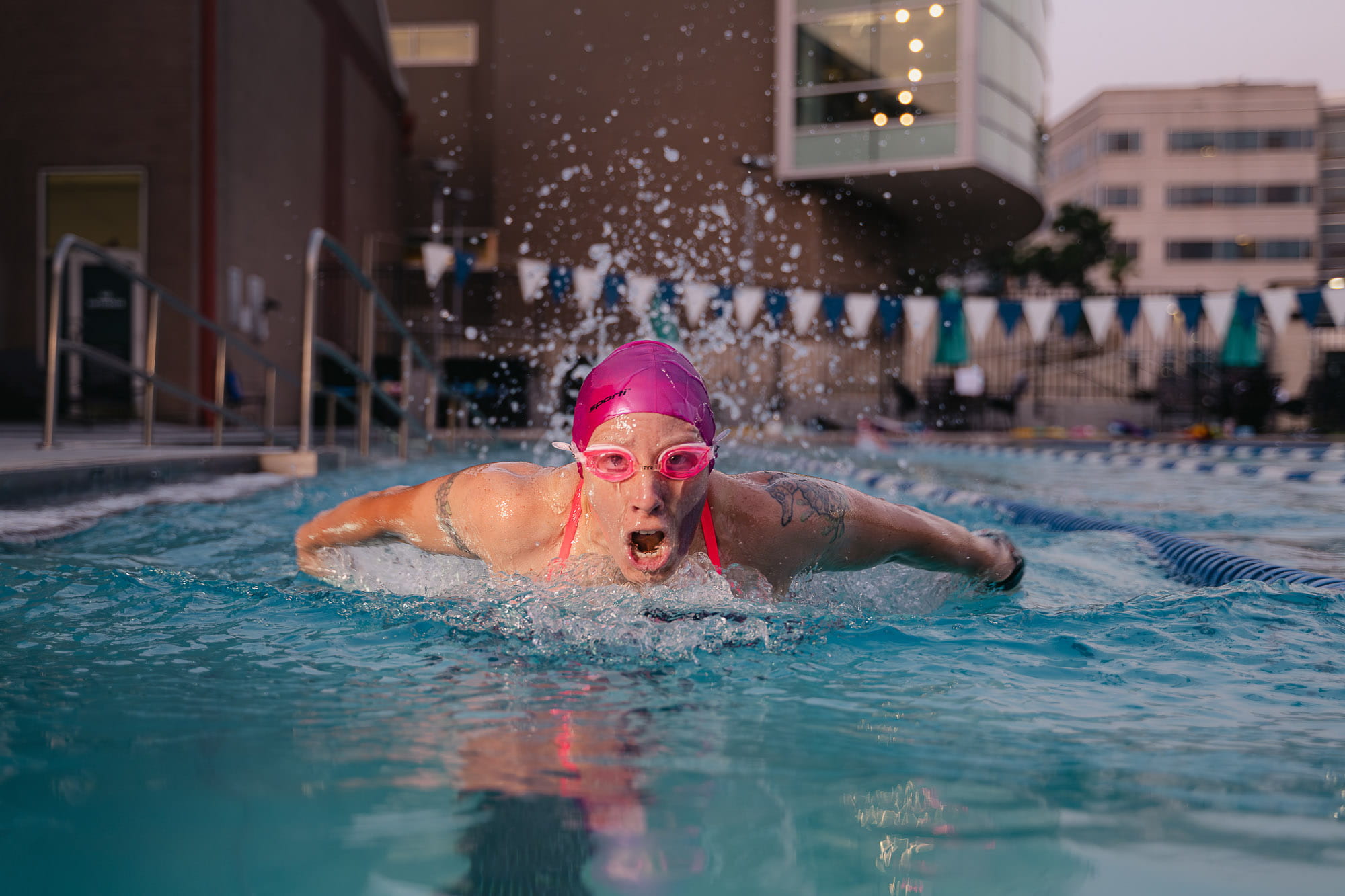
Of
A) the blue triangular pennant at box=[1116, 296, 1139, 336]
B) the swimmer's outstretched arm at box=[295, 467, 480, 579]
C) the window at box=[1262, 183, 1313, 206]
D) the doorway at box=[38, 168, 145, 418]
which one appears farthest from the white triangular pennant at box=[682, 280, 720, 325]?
the window at box=[1262, 183, 1313, 206]

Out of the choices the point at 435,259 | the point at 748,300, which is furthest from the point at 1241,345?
the point at 435,259

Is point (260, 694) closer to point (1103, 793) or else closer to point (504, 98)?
point (1103, 793)

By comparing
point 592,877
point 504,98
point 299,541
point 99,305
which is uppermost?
point 504,98

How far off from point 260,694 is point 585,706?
706 mm

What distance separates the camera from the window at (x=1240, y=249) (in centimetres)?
4428

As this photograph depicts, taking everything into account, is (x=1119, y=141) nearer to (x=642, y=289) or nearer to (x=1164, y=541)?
(x=642, y=289)

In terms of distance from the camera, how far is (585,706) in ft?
6.87

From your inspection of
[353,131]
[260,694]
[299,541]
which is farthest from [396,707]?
[353,131]

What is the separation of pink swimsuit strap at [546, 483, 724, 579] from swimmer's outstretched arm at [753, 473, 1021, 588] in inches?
7.9

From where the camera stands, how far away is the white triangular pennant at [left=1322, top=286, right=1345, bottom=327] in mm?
14828

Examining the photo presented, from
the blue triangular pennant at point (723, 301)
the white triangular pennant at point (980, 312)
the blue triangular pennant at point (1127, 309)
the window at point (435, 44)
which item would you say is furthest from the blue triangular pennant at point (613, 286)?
the window at point (435, 44)

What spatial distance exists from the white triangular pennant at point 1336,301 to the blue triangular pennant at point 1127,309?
2541mm

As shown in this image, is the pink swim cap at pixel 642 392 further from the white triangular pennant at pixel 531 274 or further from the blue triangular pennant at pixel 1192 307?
the blue triangular pennant at pixel 1192 307

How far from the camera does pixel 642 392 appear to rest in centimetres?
242
